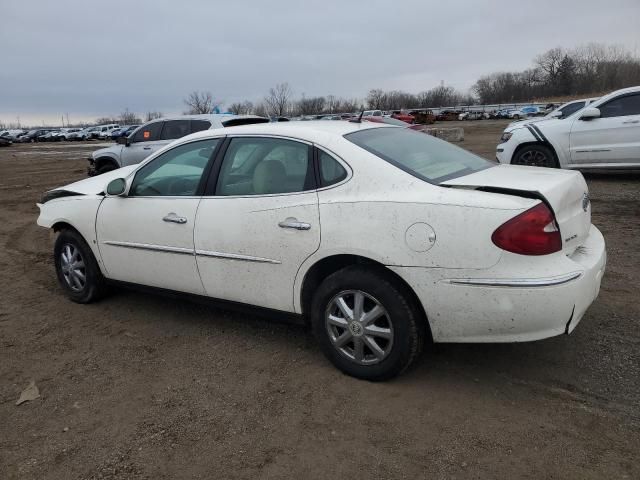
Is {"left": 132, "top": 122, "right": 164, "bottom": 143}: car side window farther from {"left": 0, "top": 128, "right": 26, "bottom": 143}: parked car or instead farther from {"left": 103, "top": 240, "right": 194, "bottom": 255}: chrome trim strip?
{"left": 0, "top": 128, "right": 26, "bottom": 143}: parked car

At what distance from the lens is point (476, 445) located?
8.41ft

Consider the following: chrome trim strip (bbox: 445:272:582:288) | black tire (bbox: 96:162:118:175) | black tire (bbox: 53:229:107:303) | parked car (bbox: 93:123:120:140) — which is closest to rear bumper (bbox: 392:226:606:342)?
chrome trim strip (bbox: 445:272:582:288)

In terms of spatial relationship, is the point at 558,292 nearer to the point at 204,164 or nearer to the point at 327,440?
the point at 327,440

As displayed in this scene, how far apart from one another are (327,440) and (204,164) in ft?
7.07

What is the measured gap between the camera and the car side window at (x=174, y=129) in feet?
32.3

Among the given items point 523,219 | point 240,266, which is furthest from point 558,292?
point 240,266

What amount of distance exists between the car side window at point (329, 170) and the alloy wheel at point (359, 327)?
684 millimetres

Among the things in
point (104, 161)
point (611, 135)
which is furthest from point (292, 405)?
point (104, 161)

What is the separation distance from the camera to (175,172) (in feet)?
13.3

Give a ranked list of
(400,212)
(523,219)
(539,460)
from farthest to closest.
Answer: (400,212) → (523,219) → (539,460)

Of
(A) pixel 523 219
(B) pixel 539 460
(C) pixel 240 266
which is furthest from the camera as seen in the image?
(C) pixel 240 266

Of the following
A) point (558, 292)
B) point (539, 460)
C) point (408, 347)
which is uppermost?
point (558, 292)

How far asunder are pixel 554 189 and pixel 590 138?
735 cm

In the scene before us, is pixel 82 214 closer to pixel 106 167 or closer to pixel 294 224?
pixel 294 224
